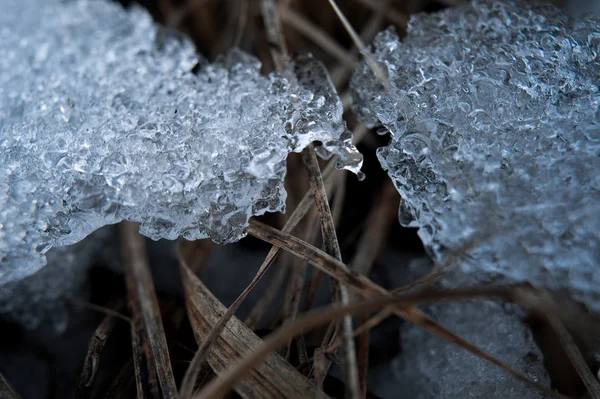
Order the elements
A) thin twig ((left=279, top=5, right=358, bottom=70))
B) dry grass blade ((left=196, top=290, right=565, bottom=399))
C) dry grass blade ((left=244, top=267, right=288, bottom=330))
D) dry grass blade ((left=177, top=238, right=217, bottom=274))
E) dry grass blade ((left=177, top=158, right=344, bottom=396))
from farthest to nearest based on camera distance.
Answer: thin twig ((left=279, top=5, right=358, bottom=70)), dry grass blade ((left=177, top=238, right=217, bottom=274)), dry grass blade ((left=244, top=267, right=288, bottom=330)), dry grass blade ((left=177, top=158, right=344, bottom=396)), dry grass blade ((left=196, top=290, right=565, bottom=399))

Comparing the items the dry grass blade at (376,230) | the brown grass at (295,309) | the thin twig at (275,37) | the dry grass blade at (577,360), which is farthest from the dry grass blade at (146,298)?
the dry grass blade at (577,360)

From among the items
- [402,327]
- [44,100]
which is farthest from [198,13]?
[402,327]

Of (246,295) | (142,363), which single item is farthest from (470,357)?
(142,363)

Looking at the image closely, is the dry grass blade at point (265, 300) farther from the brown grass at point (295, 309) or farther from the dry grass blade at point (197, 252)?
the dry grass blade at point (197, 252)

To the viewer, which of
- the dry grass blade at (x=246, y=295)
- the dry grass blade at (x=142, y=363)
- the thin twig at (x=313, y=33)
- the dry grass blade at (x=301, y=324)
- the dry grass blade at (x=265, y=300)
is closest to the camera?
the dry grass blade at (x=301, y=324)

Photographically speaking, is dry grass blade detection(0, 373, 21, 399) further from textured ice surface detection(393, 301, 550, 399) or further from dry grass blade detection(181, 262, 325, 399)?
textured ice surface detection(393, 301, 550, 399)

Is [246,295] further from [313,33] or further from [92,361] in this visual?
[313,33]

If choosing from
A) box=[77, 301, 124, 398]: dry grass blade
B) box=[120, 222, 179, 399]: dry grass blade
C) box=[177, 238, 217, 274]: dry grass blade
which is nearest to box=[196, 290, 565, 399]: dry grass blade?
box=[120, 222, 179, 399]: dry grass blade
